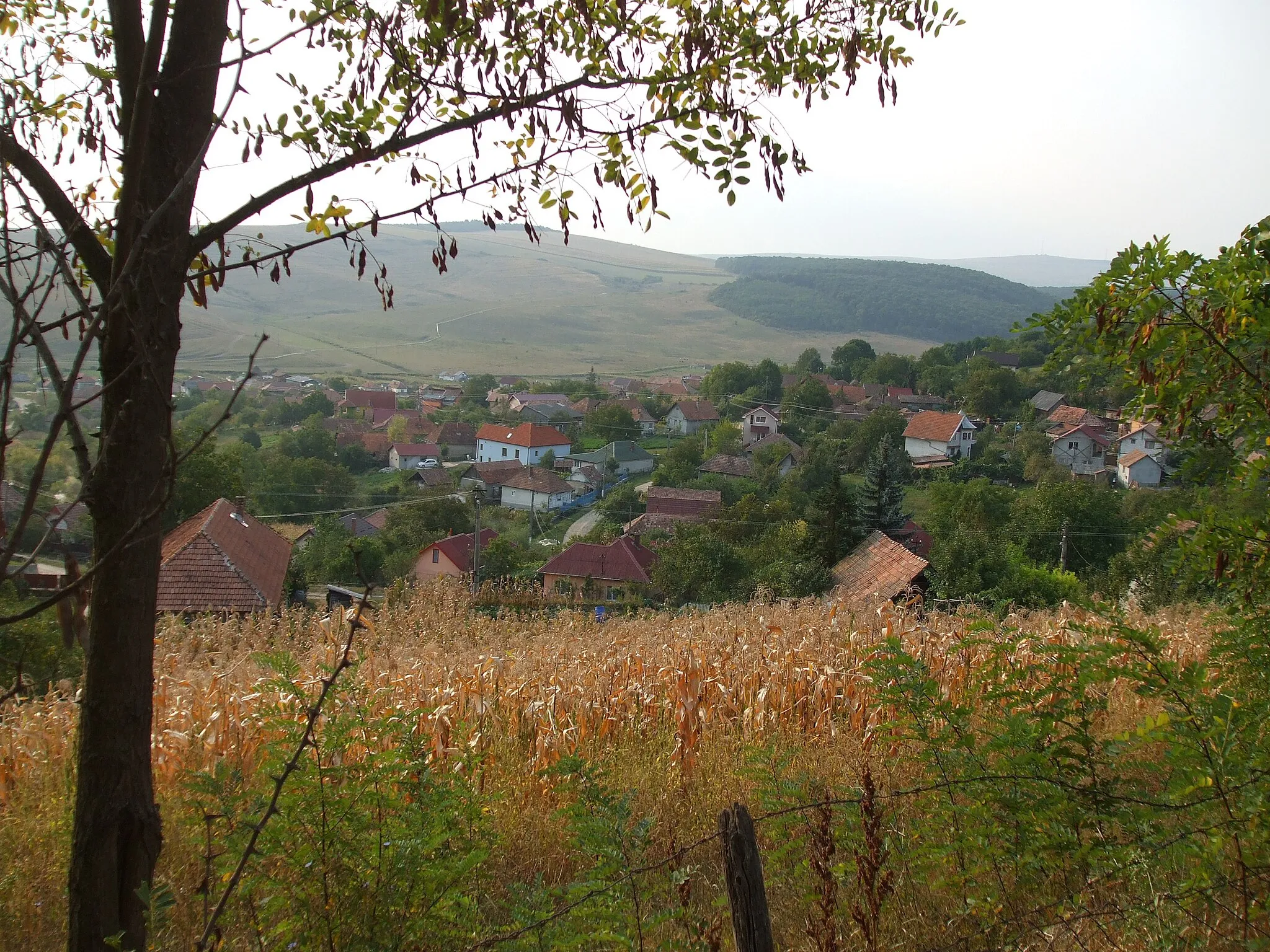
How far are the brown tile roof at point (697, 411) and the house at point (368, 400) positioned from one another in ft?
73.8

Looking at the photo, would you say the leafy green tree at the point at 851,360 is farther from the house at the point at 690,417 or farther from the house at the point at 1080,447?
the house at the point at 1080,447

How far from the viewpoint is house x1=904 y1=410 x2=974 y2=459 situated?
5494 centimetres

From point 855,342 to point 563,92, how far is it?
90.7 meters

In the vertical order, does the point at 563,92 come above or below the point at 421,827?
above

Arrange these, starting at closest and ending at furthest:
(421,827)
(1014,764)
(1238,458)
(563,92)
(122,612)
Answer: (122,612)
(563,92)
(421,827)
(1014,764)
(1238,458)

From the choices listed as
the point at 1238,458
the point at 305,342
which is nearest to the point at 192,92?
the point at 1238,458

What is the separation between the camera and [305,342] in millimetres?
94750

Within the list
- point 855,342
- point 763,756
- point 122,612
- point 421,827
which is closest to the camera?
point 122,612

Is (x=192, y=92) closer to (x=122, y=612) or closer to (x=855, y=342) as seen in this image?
(x=122, y=612)

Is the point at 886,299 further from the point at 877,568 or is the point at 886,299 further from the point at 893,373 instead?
the point at 877,568

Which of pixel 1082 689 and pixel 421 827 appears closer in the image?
pixel 421 827

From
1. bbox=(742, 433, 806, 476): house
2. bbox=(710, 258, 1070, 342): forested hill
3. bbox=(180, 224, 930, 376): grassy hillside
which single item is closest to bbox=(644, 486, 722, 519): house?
bbox=(742, 433, 806, 476): house

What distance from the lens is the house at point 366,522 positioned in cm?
3612

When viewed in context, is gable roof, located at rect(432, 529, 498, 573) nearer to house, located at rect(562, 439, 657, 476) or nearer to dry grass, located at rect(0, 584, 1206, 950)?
dry grass, located at rect(0, 584, 1206, 950)
